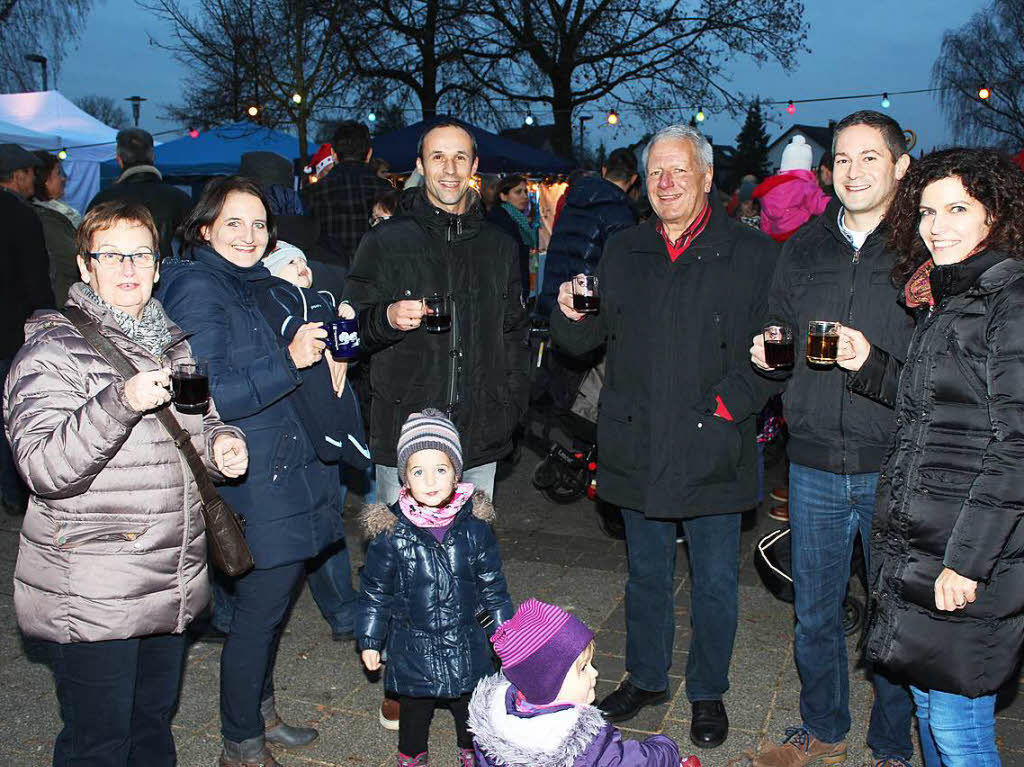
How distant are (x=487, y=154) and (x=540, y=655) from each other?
14340mm

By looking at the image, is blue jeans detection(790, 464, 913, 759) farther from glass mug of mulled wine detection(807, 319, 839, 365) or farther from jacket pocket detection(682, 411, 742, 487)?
glass mug of mulled wine detection(807, 319, 839, 365)

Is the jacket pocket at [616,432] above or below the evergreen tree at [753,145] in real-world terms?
below

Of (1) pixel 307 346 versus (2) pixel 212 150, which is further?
(2) pixel 212 150

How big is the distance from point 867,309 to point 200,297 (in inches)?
95.2

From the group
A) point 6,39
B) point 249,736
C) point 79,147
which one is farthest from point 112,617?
point 6,39

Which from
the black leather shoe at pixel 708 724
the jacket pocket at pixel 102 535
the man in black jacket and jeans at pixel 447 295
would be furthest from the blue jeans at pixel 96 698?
the black leather shoe at pixel 708 724

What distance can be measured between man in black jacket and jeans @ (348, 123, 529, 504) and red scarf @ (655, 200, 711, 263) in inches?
30.5

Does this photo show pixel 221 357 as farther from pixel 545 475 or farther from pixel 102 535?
pixel 545 475

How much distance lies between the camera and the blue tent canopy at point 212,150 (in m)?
16.6

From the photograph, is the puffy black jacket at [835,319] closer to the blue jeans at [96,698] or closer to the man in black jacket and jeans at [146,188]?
the blue jeans at [96,698]

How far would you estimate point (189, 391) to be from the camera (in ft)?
10.1

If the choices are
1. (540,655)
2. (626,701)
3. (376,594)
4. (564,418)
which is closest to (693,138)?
(376,594)

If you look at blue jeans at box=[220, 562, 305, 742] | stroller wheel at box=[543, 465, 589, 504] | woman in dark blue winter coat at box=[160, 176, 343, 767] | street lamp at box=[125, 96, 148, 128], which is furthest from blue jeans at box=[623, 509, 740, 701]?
street lamp at box=[125, 96, 148, 128]

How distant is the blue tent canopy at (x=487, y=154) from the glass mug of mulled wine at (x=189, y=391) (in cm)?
1248
